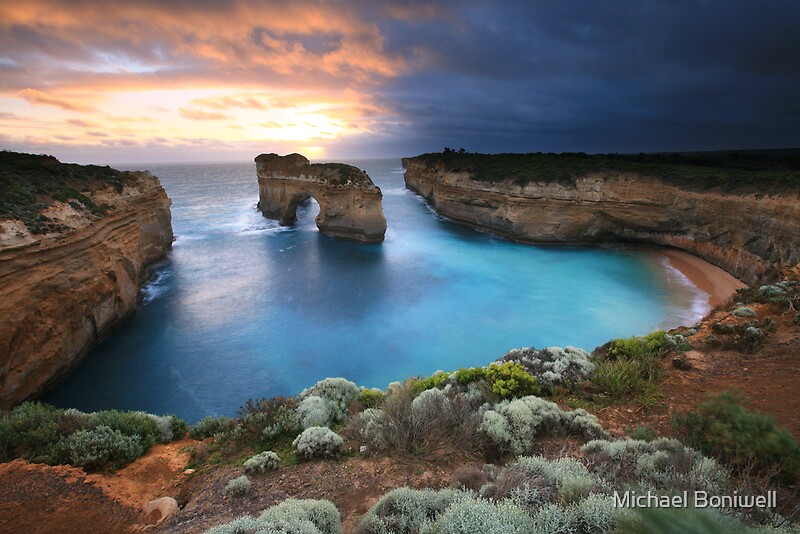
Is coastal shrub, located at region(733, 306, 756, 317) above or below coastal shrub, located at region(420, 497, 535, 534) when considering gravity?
below

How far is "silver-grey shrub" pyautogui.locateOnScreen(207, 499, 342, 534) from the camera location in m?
3.30

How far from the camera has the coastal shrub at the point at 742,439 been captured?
3.69 metres

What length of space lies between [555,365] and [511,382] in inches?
57.7

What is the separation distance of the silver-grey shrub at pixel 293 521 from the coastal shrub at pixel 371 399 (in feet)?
10.3

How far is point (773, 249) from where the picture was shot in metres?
18.2

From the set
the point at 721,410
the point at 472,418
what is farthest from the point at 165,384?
the point at 721,410

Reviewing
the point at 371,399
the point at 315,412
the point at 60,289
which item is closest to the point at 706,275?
the point at 371,399

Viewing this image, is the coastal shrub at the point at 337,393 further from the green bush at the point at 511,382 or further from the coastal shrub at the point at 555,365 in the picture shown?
the coastal shrub at the point at 555,365

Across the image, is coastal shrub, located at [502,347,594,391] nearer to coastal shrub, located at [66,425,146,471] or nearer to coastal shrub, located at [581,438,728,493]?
coastal shrub, located at [581,438,728,493]

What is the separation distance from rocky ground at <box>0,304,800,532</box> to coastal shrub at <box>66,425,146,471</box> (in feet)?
0.59

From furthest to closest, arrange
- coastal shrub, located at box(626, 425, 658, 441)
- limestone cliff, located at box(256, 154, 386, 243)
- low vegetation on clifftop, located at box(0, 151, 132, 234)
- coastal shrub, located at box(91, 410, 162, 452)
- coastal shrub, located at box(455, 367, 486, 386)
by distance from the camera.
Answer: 1. limestone cliff, located at box(256, 154, 386, 243)
2. low vegetation on clifftop, located at box(0, 151, 132, 234)
3. coastal shrub, located at box(455, 367, 486, 386)
4. coastal shrub, located at box(91, 410, 162, 452)
5. coastal shrub, located at box(626, 425, 658, 441)

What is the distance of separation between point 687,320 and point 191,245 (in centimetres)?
3288

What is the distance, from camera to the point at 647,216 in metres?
25.9

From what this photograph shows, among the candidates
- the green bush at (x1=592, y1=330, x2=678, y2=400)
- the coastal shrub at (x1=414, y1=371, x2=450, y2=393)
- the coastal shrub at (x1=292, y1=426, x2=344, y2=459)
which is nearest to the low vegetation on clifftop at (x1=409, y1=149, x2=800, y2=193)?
the green bush at (x1=592, y1=330, x2=678, y2=400)
